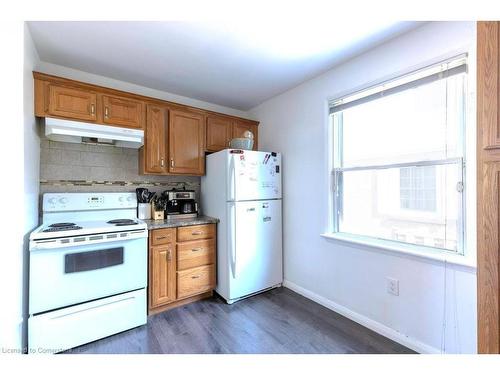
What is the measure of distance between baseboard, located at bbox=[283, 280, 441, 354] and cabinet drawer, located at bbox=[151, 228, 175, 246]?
151 cm

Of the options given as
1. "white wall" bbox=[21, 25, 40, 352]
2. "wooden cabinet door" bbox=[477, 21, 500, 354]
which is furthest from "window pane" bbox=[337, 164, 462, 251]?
"white wall" bbox=[21, 25, 40, 352]

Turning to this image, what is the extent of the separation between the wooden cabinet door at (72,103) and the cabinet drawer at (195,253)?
149 centimetres

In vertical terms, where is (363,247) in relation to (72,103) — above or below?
below

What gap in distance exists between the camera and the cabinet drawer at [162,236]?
2.12m

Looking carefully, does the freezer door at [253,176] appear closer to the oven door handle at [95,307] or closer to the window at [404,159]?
the window at [404,159]

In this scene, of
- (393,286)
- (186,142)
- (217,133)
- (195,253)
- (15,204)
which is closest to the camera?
(15,204)

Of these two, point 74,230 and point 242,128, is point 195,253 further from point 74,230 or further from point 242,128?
point 242,128

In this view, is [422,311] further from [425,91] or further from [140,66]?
[140,66]

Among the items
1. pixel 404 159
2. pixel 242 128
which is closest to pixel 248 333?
pixel 404 159

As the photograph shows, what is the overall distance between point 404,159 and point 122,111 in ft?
8.42

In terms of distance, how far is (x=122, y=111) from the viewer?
2.18 metres

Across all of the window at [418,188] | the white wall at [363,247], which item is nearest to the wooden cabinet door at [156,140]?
the white wall at [363,247]

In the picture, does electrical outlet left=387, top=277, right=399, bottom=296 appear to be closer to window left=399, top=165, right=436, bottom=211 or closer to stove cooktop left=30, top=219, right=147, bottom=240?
window left=399, top=165, right=436, bottom=211
